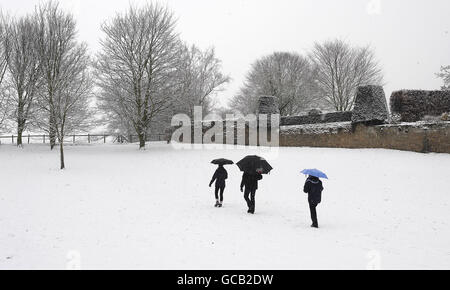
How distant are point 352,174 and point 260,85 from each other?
90.5ft

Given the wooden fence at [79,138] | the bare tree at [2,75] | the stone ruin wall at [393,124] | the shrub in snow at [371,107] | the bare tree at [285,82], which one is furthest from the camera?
the bare tree at [285,82]

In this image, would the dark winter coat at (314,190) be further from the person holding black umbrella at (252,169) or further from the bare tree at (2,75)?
the bare tree at (2,75)

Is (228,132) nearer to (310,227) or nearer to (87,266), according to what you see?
(310,227)

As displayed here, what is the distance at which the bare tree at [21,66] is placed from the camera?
86.7 ft

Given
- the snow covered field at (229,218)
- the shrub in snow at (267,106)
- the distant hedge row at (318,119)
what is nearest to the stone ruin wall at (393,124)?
the snow covered field at (229,218)

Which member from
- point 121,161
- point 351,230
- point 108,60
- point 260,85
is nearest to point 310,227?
point 351,230

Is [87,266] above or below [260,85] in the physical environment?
below

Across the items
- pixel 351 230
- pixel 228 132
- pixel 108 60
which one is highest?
pixel 108 60

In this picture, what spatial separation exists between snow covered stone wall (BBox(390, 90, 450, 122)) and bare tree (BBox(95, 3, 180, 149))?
54.0 feet

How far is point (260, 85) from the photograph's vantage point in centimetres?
4066

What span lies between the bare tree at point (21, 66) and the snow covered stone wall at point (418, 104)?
27232mm

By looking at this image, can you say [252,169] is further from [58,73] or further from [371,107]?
[58,73]

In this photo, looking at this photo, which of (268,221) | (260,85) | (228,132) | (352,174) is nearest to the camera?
(268,221)
